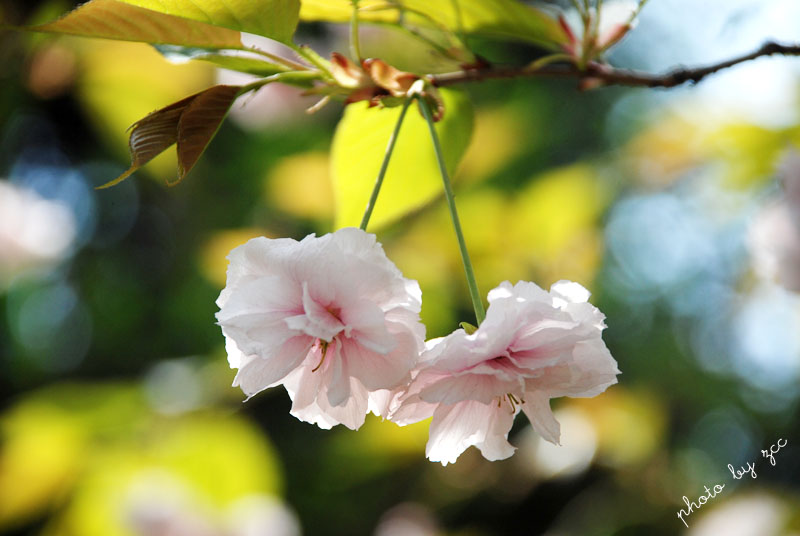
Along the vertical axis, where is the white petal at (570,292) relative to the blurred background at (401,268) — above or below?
above

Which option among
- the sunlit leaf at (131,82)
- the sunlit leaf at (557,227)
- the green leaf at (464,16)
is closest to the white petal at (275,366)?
the green leaf at (464,16)

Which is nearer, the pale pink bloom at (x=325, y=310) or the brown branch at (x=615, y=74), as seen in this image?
the pale pink bloom at (x=325, y=310)

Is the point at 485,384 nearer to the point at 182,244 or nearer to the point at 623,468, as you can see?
the point at 623,468

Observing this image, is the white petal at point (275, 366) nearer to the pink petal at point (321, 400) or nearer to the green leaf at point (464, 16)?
the pink petal at point (321, 400)

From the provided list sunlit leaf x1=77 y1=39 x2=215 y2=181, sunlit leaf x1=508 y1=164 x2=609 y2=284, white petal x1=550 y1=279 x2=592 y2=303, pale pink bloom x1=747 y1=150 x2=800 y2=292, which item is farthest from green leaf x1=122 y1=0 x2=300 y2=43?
sunlit leaf x1=77 y1=39 x2=215 y2=181

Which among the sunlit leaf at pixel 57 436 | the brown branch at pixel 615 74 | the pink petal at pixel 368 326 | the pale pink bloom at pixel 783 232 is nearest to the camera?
the pink petal at pixel 368 326

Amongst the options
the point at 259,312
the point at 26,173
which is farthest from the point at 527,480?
the point at 26,173

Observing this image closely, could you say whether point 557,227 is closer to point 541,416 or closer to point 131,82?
point 541,416
